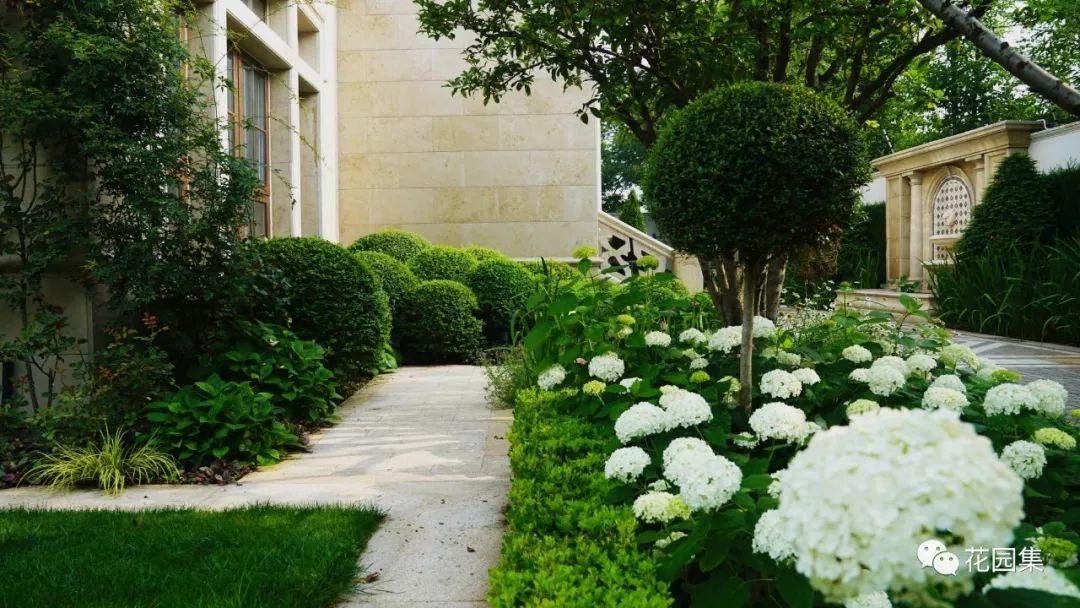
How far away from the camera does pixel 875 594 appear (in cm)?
168

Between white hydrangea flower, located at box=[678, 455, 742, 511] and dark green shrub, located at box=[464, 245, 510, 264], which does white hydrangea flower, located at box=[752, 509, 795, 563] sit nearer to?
white hydrangea flower, located at box=[678, 455, 742, 511]

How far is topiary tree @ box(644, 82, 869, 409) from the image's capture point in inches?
131

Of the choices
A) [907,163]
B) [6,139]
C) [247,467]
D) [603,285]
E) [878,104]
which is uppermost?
[907,163]

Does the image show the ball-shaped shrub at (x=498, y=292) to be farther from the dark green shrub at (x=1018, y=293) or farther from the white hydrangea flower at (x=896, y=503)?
the white hydrangea flower at (x=896, y=503)

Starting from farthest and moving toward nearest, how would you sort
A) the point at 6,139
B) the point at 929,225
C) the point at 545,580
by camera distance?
the point at 929,225 → the point at 6,139 → the point at 545,580

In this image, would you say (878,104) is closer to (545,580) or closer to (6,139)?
(545,580)

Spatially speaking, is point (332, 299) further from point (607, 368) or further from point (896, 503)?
point (896, 503)

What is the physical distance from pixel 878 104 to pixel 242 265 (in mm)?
4455

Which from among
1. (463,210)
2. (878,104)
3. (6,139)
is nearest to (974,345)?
(878,104)

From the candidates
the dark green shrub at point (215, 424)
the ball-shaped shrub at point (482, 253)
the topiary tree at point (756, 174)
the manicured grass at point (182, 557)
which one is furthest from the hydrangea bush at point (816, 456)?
the ball-shaped shrub at point (482, 253)

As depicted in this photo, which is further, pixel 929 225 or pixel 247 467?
pixel 929 225

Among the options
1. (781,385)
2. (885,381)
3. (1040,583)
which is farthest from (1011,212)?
(1040,583)

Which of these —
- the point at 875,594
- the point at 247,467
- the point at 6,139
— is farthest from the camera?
the point at 6,139

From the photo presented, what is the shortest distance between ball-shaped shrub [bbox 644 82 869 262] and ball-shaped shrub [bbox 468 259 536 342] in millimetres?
6198
